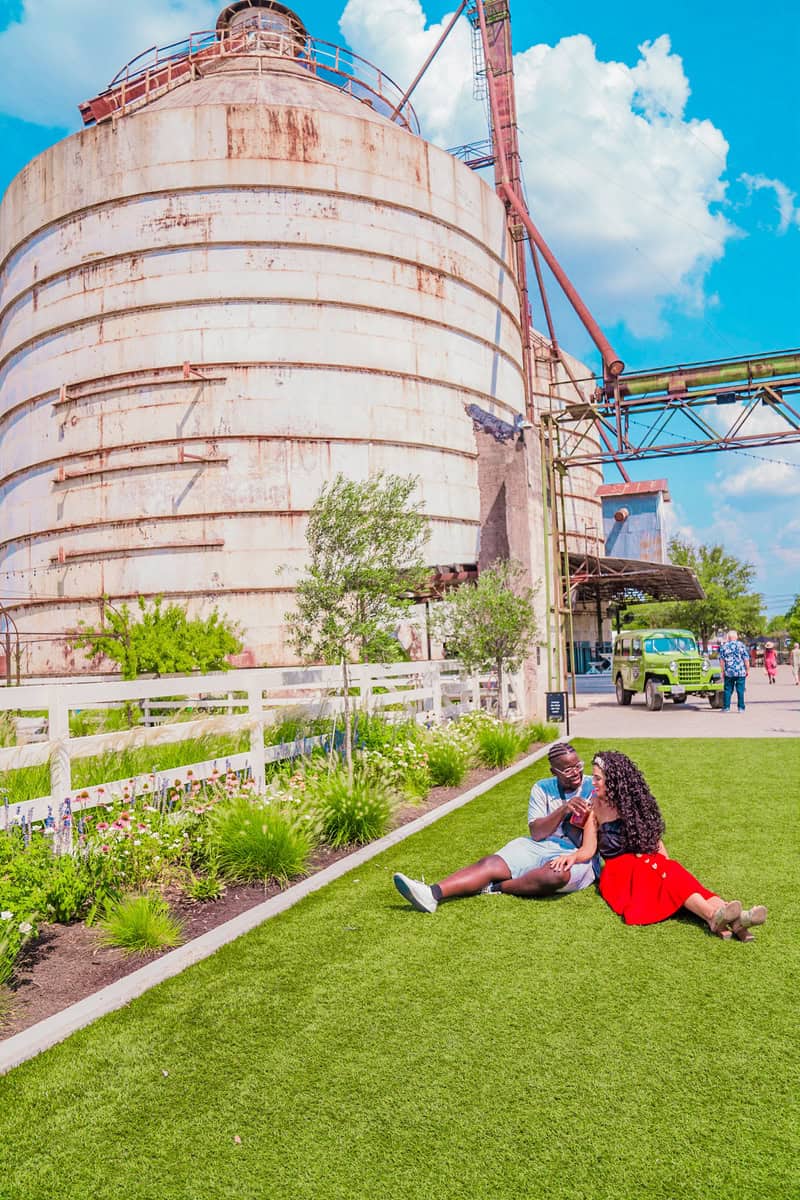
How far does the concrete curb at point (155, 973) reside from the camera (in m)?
4.16

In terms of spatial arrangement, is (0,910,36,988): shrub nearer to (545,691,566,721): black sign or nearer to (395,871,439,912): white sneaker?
(395,871,439,912): white sneaker

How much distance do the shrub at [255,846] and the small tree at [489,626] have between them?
1016cm

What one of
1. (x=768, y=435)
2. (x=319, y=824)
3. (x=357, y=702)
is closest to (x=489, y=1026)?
(x=319, y=824)

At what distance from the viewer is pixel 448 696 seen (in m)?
17.0

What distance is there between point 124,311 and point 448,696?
16811 mm

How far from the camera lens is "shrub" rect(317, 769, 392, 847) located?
8.38 m

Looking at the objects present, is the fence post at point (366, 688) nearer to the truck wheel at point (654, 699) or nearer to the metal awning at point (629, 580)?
the truck wheel at point (654, 699)

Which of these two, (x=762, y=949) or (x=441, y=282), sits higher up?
(x=441, y=282)

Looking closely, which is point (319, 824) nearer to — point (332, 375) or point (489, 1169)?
point (489, 1169)

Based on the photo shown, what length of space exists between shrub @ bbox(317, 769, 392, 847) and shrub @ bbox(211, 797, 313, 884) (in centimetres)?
109

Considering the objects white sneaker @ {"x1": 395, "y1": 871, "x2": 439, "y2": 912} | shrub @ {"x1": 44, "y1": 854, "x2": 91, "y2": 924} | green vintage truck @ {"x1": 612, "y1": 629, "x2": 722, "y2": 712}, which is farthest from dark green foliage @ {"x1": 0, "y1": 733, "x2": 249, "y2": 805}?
green vintage truck @ {"x1": 612, "y1": 629, "x2": 722, "y2": 712}

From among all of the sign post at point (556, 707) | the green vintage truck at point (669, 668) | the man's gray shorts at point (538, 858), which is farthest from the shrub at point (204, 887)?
the green vintage truck at point (669, 668)

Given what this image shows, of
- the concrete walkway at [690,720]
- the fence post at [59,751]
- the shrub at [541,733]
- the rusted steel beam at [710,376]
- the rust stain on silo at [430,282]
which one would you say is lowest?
the concrete walkway at [690,720]

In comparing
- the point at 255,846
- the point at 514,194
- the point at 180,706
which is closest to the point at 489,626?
the point at 180,706
